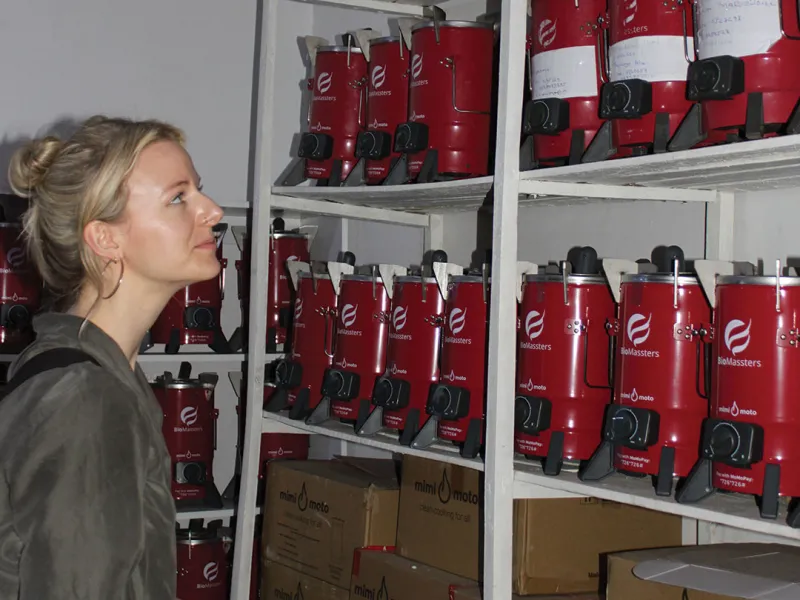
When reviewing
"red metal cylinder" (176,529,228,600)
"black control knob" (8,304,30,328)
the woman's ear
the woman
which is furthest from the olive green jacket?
"red metal cylinder" (176,529,228,600)

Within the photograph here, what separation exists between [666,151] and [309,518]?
4.43ft

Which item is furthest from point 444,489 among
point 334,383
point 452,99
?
point 452,99

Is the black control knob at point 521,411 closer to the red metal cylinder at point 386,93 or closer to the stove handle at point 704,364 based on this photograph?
the stove handle at point 704,364

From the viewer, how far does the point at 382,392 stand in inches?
87.0

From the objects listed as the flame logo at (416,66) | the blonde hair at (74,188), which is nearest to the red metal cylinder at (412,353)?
the flame logo at (416,66)

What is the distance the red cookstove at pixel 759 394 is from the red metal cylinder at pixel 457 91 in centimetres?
77

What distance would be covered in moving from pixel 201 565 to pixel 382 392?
1235 mm

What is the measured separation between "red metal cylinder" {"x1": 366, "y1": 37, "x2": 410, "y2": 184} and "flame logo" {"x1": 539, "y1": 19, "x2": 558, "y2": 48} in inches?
20.3

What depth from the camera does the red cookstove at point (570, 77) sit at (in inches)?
72.1

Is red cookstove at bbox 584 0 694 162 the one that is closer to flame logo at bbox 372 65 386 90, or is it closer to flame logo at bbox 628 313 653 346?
flame logo at bbox 628 313 653 346

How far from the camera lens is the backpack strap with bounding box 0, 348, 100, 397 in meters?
1.27

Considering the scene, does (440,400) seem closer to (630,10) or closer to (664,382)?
(664,382)

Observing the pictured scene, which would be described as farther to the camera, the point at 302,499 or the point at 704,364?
the point at 302,499

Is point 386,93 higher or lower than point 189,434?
higher
